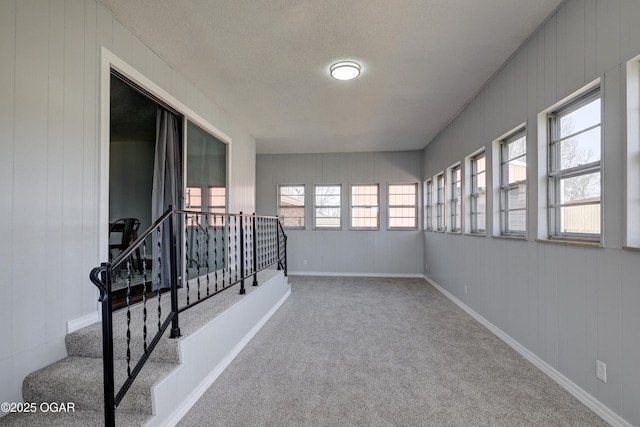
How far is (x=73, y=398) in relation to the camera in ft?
5.81

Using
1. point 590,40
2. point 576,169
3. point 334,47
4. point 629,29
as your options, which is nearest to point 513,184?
point 576,169

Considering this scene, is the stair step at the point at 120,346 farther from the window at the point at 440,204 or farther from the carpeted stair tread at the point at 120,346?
the window at the point at 440,204

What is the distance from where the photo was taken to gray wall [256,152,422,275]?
22.9 ft

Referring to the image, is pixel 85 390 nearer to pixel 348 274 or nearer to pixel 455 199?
pixel 455 199

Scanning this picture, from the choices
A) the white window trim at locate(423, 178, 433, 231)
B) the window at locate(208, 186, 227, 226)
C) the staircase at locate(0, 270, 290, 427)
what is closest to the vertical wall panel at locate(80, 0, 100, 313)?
the staircase at locate(0, 270, 290, 427)

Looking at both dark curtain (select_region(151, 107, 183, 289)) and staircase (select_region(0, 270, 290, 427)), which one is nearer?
staircase (select_region(0, 270, 290, 427))

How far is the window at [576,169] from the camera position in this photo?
7.01 feet

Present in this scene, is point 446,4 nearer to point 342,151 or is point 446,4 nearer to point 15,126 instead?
point 15,126

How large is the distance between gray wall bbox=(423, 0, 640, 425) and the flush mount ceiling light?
1520mm

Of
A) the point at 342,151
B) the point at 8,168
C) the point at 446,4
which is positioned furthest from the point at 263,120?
the point at 8,168

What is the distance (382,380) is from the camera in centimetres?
238

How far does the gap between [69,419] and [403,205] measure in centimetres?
644

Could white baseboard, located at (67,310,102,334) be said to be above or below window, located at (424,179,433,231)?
below

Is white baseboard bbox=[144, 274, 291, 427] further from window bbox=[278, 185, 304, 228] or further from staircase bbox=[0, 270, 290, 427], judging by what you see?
window bbox=[278, 185, 304, 228]
